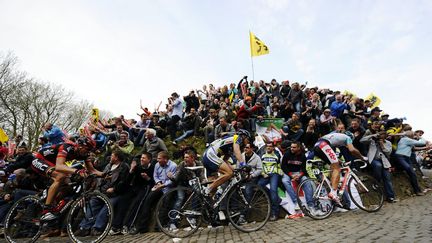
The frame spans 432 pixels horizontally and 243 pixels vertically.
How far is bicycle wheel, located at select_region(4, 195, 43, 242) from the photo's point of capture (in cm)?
515

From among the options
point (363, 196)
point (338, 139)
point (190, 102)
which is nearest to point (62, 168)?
point (338, 139)

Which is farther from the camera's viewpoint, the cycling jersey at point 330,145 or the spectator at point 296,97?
the spectator at point 296,97

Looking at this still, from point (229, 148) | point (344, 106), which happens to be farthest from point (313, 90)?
point (229, 148)

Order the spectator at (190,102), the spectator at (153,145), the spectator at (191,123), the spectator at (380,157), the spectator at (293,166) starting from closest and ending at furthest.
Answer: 1. the spectator at (293,166)
2. the spectator at (380,157)
3. the spectator at (153,145)
4. the spectator at (191,123)
5. the spectator at (190,102)

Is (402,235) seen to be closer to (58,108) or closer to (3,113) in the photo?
(3,113)

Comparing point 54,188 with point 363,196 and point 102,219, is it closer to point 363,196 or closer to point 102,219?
point 102,219

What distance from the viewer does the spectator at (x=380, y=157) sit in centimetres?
760

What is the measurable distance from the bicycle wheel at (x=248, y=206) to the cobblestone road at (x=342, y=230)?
211 millimetres

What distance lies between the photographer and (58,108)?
1449 inches

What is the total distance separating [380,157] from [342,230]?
4253 millimetres

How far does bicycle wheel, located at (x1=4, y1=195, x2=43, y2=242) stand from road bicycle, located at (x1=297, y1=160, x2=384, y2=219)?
580 cm

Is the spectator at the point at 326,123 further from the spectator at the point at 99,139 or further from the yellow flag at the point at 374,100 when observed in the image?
the spectator at the point at 99,139

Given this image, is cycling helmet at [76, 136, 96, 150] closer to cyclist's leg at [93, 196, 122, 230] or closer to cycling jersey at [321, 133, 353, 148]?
cyclist's leg at [93, 196, 122, 230]

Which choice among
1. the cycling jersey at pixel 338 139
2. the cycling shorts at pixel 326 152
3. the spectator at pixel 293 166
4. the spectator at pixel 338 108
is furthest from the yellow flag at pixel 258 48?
the cycling shorts at pixel 326 152
